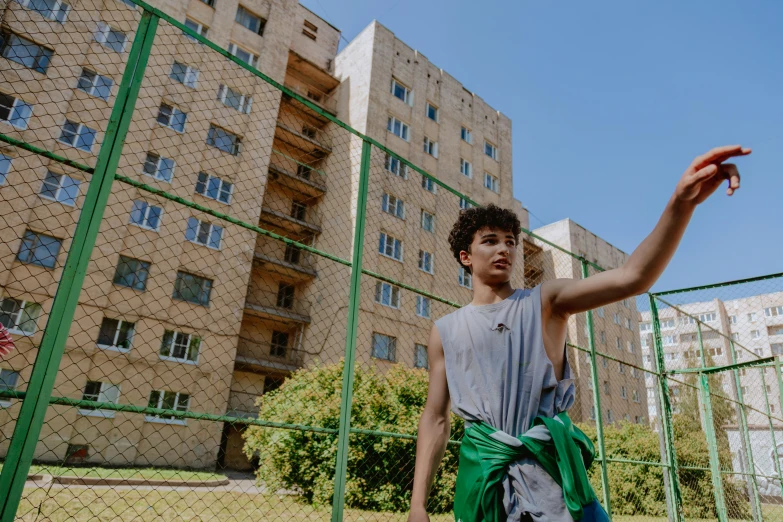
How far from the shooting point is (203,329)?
54.4ft

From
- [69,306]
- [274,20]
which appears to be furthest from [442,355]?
[274,20]

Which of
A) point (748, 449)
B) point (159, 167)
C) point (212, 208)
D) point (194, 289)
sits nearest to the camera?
point (748, 449)

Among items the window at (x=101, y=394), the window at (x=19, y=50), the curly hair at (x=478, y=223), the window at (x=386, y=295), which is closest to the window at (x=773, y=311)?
the window at (x=386, y=295)

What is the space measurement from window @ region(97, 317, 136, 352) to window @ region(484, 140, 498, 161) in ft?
71.1

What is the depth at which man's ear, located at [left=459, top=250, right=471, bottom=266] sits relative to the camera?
223cm

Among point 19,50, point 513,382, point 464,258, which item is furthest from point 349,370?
point 19,50

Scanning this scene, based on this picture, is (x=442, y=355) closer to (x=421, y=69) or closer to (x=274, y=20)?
(x=274, y=20)

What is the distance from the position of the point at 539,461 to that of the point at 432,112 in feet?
88.4

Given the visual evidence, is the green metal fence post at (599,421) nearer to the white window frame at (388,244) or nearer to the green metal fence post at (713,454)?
the green metal fence post at (713,454)

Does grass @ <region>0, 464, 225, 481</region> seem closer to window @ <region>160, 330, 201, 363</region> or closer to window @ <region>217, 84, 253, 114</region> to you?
window @ <region>160, 330, 201, 363</region>

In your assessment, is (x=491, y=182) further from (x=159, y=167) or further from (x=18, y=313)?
(x=18, y=313)

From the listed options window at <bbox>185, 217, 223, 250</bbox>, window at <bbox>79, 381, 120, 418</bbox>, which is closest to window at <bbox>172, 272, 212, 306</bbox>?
window at <bbox>185, 217, 223, 250</bbox>

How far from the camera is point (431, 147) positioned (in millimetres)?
26125

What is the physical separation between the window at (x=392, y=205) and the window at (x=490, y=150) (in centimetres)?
959
